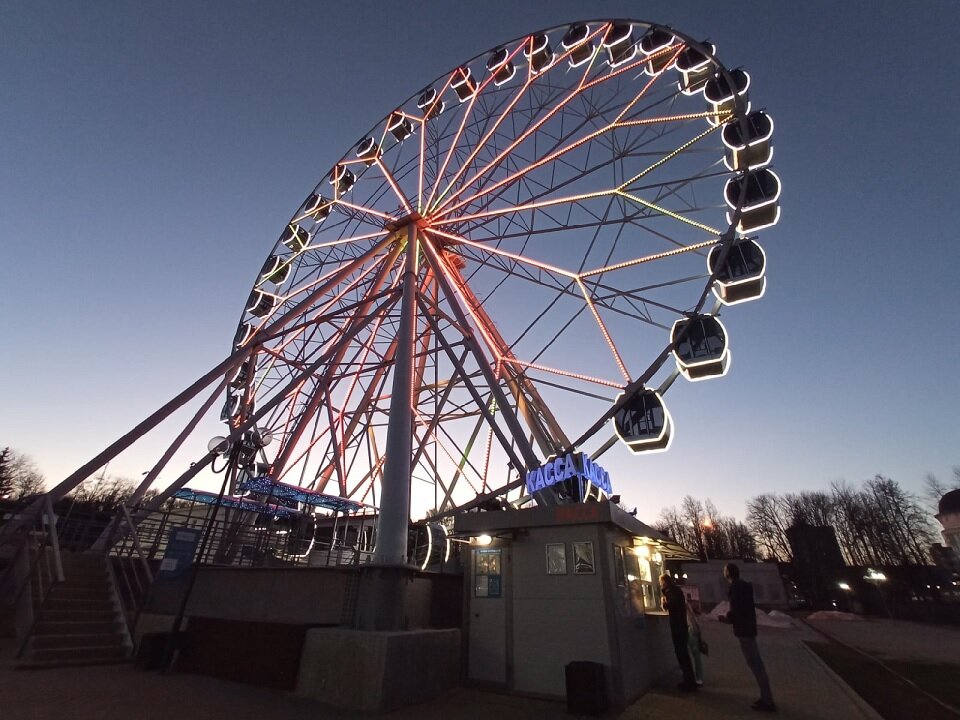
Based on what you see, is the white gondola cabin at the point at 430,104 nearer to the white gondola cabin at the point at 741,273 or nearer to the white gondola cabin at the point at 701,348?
the white gondola cabin at the point at 741,273

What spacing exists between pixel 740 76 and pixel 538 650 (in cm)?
1801

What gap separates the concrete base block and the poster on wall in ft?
9.49

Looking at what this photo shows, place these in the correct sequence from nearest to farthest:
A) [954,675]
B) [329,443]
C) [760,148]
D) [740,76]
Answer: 1. [954,675]
2. [760,148]
3. [740,76]
4. [329,443]

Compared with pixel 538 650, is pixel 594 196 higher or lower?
higher

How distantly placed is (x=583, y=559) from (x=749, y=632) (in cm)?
278

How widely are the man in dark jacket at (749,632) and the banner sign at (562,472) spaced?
3.93 metres

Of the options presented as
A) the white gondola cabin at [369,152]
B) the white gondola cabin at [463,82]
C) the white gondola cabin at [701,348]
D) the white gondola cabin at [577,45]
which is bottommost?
the white gondola cabin at [701,348]

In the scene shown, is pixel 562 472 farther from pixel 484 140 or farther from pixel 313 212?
pixel 313 212

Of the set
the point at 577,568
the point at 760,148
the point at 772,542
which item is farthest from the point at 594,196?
the point at 772,542

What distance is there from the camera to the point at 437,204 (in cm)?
1928

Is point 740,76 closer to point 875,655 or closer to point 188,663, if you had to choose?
point 875,655

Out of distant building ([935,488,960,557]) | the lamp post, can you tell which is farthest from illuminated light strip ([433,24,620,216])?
distant building ([935,488,960,557])

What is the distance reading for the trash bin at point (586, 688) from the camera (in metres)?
7.43

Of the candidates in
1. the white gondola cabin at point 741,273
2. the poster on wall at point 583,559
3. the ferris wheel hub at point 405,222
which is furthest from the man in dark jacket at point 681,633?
the ferris wheel hub at point 405,222
